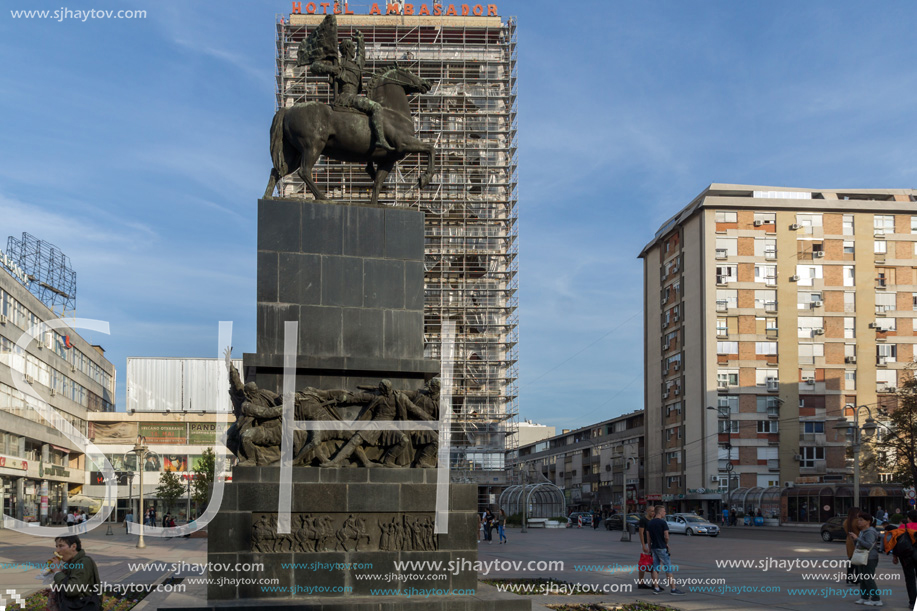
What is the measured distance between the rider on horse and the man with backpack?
9732mm

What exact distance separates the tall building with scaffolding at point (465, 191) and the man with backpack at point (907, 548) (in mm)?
50664

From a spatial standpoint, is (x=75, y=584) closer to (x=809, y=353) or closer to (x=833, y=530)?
(x=833, y=530)

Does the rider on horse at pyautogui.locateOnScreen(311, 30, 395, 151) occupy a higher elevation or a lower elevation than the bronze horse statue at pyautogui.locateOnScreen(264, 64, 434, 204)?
higher

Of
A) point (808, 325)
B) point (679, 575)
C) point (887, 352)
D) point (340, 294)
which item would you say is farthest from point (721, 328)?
point (340, 294)

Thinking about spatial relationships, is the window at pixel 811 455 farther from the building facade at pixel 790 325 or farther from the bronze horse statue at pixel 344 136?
the bronze horse statue at pixel 344 136

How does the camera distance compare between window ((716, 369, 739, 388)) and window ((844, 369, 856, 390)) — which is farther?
window ((844, 369, 856, 390))

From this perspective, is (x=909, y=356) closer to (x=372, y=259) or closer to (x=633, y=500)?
(x=633, y=500)

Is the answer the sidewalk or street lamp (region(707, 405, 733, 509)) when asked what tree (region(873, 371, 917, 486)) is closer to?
street lamp (region(707, 405, 733, 509))

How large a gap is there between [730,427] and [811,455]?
7.02m

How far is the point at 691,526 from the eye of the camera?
4588 cm

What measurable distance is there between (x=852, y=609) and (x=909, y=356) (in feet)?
212

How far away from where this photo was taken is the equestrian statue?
13.6m

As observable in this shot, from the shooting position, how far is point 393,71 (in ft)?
48.1

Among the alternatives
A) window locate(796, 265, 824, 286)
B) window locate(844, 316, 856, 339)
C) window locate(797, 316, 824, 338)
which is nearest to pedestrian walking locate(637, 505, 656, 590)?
window locate(797, 316, 824, 338)
